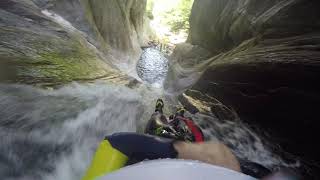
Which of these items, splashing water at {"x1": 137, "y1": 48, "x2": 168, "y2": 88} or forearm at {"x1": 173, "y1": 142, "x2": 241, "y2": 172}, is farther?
Answer: splashing water at {"x1": 137, "y1": 48, "x2": 168, "y2": 88}

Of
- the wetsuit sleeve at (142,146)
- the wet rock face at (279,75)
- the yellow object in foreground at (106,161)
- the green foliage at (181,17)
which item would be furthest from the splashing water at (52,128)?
the green foliage at (181,17)

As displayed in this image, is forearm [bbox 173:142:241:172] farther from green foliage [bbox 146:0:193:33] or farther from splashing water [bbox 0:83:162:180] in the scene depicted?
green foliage [bbox 146:0:193:33]

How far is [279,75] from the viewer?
5.19 meters

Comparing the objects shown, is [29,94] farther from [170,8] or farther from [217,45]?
[170,8]

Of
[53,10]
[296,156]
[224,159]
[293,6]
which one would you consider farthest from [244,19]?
[224,159]

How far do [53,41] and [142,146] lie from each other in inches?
198

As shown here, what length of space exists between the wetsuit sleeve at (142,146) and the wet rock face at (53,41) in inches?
108

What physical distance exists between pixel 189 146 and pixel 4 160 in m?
2.18

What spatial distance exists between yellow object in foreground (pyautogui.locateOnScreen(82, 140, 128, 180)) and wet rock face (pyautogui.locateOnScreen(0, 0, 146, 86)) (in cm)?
269

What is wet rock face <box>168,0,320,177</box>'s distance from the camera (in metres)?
4.70

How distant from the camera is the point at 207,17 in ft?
43.6

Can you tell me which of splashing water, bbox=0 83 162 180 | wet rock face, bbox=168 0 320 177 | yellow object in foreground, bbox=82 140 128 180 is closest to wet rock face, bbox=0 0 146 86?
splashing water, bbox=0 83 162 180

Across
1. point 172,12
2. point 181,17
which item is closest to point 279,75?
point 181,17

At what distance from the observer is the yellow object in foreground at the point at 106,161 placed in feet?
7.49
